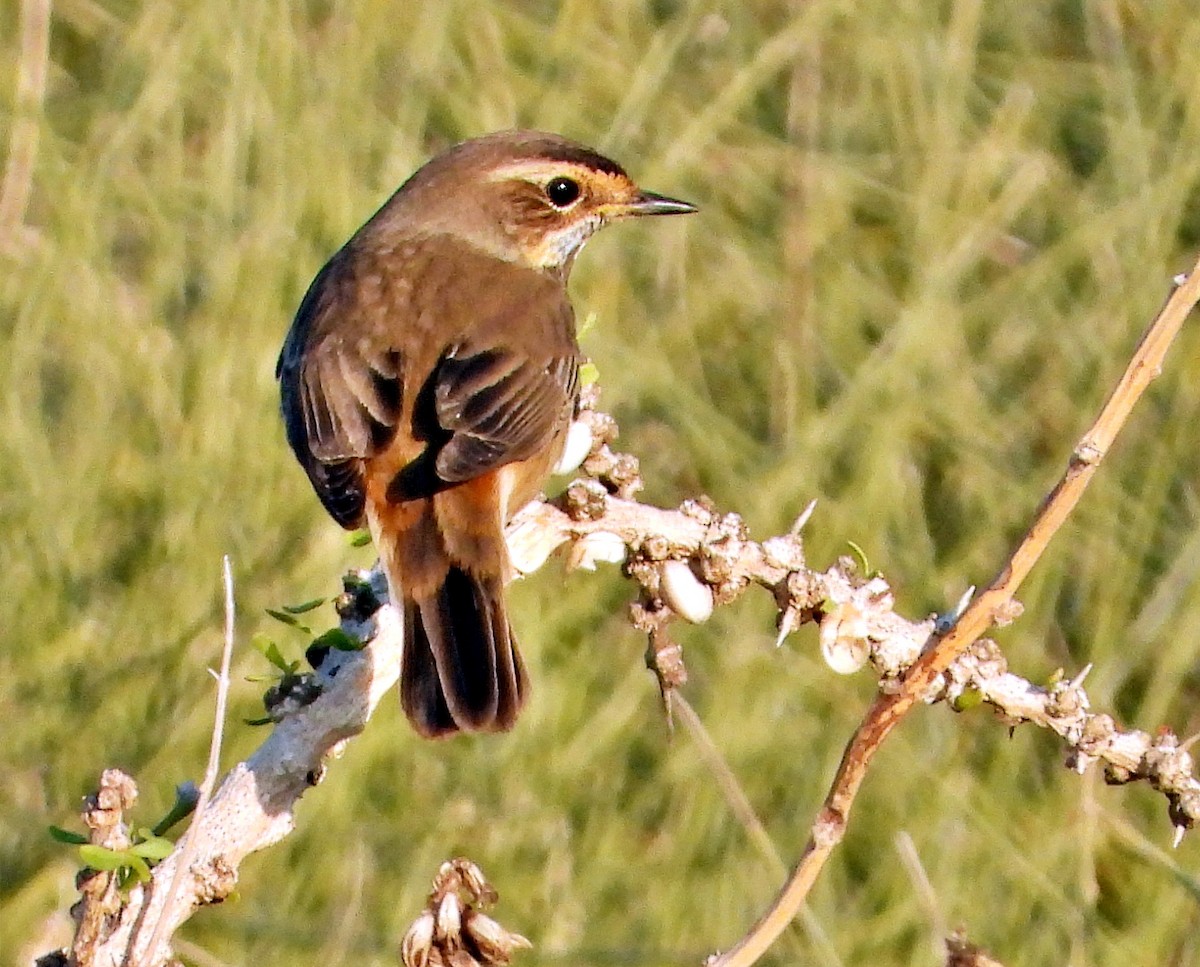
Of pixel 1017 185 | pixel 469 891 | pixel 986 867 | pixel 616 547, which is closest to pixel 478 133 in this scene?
pixel 1017 185

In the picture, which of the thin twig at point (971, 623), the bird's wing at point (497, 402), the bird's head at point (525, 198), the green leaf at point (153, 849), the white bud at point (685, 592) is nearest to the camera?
the thin twig at point (971, 623)

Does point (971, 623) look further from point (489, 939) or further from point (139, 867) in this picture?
point (139, 867)

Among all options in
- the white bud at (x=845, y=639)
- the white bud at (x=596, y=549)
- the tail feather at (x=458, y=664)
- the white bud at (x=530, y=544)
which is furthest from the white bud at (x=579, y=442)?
the white bud at (x=845, y=639)

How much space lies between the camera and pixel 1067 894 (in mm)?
4812

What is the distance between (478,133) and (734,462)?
125 centimetres

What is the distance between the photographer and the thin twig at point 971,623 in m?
2.22

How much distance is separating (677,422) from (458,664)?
8.20 feet

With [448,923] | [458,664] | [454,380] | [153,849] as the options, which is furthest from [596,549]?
[454,380]

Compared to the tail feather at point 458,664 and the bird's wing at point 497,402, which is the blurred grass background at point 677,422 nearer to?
the bird's wing at point 497,402

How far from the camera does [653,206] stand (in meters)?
4.71

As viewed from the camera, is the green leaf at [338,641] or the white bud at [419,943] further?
the green leaf at [338,641]

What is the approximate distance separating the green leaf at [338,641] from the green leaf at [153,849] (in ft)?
1.62

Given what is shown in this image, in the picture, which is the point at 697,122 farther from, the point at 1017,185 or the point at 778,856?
the point at 778,856

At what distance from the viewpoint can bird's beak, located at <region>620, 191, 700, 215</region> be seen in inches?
185
